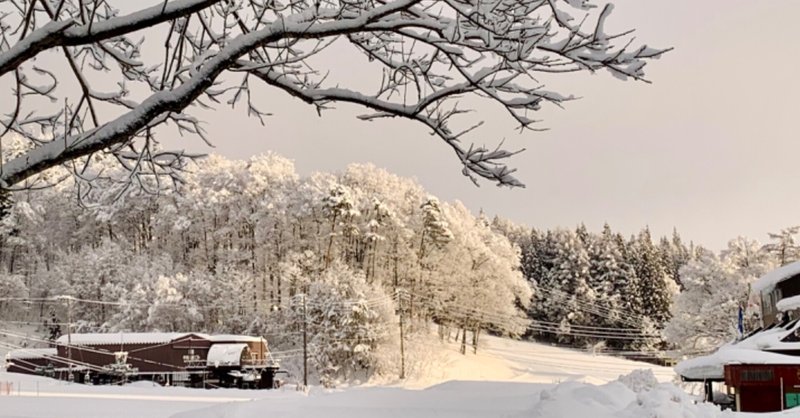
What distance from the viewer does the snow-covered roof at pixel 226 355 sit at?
34.1m

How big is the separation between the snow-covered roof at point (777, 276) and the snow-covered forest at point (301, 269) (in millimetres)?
18193

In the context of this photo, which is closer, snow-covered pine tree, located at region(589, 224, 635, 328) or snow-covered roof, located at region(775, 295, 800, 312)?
snow-covered roof, located at region(775, 295, 800, 312)

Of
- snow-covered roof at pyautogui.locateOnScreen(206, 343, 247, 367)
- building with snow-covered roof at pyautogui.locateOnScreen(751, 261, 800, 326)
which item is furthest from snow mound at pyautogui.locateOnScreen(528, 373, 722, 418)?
snow-covered roof at pyautogui.locateOnScreen(206, 343, 247, 367)

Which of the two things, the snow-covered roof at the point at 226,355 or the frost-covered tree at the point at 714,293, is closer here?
the snow-covered roof at the point at 226,355

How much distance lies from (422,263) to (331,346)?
35.4 feet

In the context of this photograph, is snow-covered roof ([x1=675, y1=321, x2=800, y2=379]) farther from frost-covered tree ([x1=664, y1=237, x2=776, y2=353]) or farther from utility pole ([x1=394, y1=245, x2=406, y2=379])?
utility pole ([x1=394, y1=245, x2=406, y2=379])

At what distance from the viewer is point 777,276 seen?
17.3 meters

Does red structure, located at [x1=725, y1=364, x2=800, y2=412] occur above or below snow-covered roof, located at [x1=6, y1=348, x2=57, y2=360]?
above

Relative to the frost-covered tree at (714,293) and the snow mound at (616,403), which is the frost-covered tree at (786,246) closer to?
the frost-covered tree at (714,293)

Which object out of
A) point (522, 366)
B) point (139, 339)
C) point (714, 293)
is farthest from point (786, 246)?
point (139, 339)

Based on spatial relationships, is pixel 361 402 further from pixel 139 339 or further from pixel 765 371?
pixel 139 339

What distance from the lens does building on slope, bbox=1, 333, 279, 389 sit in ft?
113

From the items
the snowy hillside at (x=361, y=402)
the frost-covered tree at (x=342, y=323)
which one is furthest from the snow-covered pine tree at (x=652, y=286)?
the snowy hillside at (x=361, y=402)

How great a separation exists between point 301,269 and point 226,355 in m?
10.2
